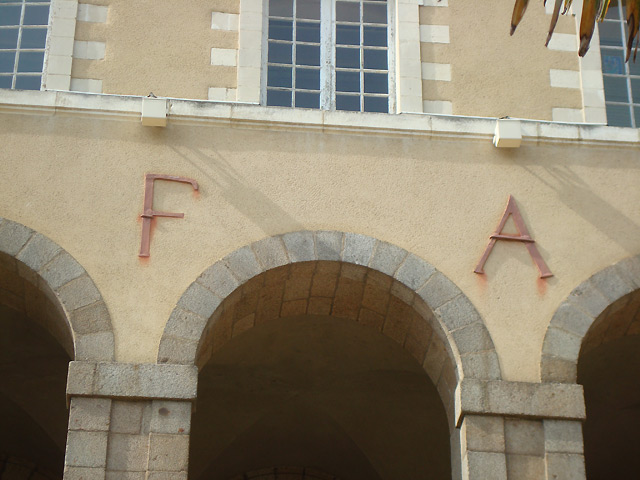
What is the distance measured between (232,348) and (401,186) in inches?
113

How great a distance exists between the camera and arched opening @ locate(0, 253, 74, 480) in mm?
10766

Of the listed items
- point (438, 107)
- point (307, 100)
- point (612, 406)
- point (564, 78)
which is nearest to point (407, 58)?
point (438, 107)

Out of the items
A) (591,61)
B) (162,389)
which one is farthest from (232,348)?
(591,61)

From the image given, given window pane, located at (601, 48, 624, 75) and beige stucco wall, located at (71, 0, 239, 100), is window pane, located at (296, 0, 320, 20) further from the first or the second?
window pane, located at (601, 48, 624, 75)

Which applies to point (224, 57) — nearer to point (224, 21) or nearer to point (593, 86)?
point (224, 21)

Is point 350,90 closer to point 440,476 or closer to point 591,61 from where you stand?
point 591,61

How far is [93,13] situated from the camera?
9.61 m

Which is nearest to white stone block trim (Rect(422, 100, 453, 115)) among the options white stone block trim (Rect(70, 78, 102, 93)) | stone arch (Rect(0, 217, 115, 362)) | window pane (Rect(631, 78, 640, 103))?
window pane (Rect(631, 78, 640, 103))

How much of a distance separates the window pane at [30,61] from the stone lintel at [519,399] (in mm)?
4458

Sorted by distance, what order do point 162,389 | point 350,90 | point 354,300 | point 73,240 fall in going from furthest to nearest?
1. point 350,90
2. point 354,300
3. point 73,240
4. point 162,389

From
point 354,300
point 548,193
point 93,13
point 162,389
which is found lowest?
point 162,389

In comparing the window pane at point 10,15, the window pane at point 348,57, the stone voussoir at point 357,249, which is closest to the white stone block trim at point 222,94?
the window pane at point 348,57

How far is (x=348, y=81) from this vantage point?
385 inches

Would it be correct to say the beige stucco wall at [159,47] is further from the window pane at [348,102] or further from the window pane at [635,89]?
the window pane at [635,89]
